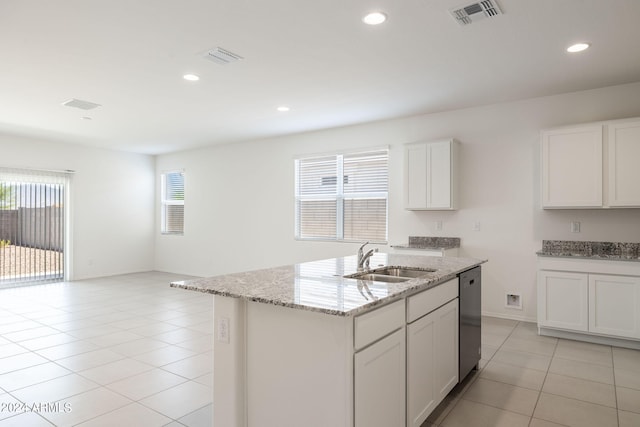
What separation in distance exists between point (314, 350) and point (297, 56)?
2621 millimetres

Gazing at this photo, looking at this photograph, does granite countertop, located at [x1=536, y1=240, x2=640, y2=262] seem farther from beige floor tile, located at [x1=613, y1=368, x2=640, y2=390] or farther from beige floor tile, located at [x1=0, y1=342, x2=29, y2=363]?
beige floor tile, located at [x1=0, y1=342, x2=29, y2=363]

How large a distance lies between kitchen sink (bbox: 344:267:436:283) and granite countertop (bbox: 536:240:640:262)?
2.04 metres

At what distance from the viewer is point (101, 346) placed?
3.90 meters

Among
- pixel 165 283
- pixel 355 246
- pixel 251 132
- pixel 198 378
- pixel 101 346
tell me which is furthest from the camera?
pixel 165 283

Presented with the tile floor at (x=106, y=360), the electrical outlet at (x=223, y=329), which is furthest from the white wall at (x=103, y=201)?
the electrical outlet at (x=223, y=329)

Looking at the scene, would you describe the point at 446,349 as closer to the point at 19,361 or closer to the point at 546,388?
the point at 546,388

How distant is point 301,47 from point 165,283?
5.55 meters

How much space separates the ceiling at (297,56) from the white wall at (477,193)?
0.25 metres

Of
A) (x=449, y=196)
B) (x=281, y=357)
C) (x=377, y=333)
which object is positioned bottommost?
(x=281, y=357)

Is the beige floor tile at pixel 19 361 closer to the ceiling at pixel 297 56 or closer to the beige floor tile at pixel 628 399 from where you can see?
the ceiling at pixel 297 56

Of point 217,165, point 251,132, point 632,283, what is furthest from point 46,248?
point 632,283

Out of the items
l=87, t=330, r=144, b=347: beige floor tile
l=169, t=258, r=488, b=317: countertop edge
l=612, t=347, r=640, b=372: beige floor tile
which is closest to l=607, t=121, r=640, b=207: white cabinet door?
l=612, t=347, r=640, b=372: beige floor tile

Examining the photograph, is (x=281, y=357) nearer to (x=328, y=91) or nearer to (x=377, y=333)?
(x=377, y=333)

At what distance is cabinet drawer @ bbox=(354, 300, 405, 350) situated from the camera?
5.78ft
